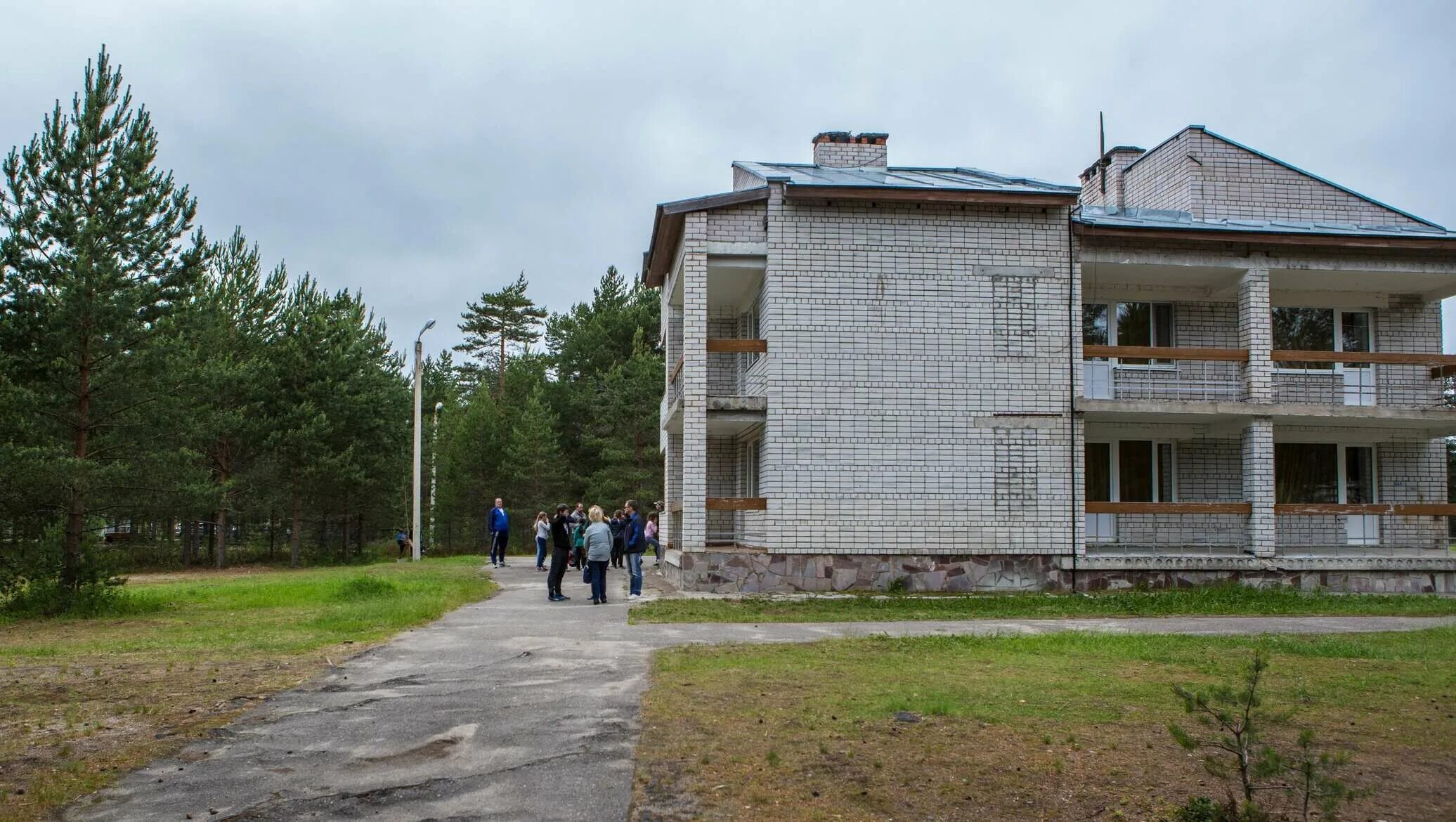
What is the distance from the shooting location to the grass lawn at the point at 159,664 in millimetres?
6527

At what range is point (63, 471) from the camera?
54.4ft

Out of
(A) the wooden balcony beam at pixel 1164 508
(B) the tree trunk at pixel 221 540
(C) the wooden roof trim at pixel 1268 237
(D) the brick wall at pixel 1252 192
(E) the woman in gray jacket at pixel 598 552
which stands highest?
(D) the brick wall at pixel 1252 192

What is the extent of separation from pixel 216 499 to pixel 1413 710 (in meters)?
23.4

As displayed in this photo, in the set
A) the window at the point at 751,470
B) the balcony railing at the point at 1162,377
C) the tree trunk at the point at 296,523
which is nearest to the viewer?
the balcony railing at the point at 1162,377

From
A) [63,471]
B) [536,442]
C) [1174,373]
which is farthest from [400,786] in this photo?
[536,442]

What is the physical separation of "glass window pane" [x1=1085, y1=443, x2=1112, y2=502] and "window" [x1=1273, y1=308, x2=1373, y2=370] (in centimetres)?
414

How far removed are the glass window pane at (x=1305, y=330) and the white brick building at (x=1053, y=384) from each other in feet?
0.19

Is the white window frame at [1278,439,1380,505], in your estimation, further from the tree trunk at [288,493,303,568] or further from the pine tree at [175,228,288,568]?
the tree trunk at [288,493,303,568]

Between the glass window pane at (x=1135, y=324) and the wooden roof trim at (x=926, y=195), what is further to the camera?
the glass window pane at (x=1135, y=324)

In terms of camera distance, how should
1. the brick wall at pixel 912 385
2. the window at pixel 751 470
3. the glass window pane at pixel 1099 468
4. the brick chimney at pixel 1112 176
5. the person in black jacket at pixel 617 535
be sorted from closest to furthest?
the brick wall at pixel 912 385 < the glass window pane at pixel 1099 468 < the window at pixel 751 470 < the person in black jacket at pixel 617 535 < the brick chimney at pixel 1112 176

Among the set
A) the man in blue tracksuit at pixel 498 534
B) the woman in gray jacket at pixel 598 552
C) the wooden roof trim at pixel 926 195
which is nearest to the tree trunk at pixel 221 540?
the man in blue tracksuit at pixel 498 534

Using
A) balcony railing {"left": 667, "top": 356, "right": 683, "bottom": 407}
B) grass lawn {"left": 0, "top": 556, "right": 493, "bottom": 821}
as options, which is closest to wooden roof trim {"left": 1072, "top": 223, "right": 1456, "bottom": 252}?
balcony railing {"left": 667, "top": 356, "right": 683, "bottom": 407}

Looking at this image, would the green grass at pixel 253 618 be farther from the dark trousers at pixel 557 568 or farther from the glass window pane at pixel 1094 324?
the glass window pane at pixel 1094 324

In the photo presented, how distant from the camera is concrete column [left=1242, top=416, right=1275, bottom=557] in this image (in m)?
19.8
